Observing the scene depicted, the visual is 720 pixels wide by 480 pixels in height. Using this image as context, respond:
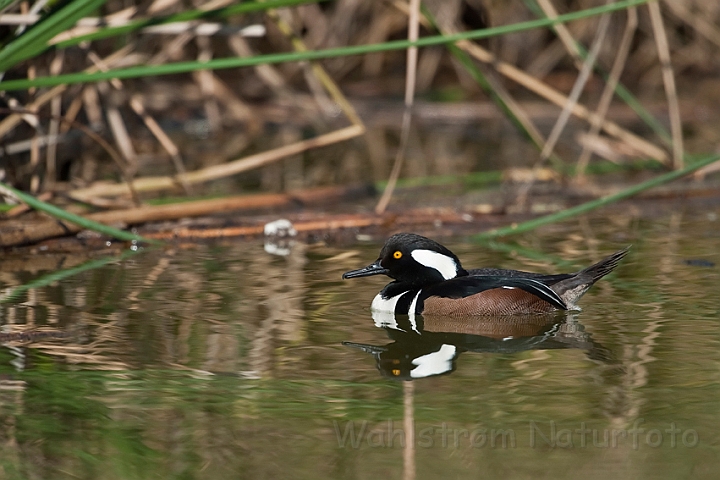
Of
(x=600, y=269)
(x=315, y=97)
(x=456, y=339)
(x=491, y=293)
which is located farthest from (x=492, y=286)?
(x=315, y=97)

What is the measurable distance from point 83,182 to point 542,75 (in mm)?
8174

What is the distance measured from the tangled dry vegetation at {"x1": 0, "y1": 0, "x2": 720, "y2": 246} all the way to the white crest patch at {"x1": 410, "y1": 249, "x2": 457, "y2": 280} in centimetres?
133

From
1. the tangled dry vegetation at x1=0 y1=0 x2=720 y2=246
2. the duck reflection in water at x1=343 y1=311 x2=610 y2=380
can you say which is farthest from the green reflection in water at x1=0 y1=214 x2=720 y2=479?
the tangled dry vegetation at x1=0 y1=0 x2=720 y2=246

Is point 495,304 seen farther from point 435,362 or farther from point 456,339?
point 435,362

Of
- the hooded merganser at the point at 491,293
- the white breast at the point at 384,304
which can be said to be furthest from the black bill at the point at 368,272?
the white breast at the point at 384,304

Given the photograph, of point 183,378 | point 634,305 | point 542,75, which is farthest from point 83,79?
point 542,75

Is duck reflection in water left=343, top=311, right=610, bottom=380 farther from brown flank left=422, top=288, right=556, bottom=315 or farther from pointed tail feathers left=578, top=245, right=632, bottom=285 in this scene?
pointed tail feathers left=578, top=245, right=632, bottom=285

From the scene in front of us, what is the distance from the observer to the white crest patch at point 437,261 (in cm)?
539

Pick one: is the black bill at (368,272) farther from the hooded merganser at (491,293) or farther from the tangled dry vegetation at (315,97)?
the tangled dry vegetation at (315,97)

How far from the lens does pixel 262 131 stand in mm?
12508

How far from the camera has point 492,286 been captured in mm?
5051

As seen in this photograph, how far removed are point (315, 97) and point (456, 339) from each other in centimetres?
659

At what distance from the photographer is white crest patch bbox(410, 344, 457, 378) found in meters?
4.19

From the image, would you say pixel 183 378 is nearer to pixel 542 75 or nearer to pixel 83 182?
pixel 83 182
